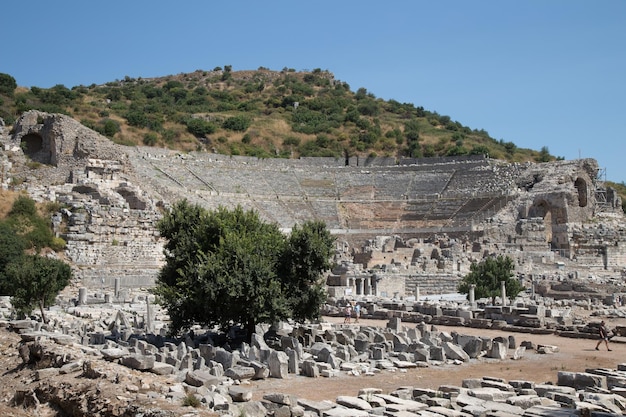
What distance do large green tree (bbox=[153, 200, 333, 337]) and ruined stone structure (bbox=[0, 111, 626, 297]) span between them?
11816 mm

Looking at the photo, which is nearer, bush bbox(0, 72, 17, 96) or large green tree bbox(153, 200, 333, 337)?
large green tree bbox(153, 200, 333, 337)

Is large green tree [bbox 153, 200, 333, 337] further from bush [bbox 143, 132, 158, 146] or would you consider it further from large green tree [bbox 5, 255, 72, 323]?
bush [bbox 143, 132, 158, 146]

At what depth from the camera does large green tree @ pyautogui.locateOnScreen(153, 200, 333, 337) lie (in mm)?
15859

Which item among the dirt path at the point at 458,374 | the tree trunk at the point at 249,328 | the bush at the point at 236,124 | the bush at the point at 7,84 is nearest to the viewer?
the dirt path at the point at 458,374

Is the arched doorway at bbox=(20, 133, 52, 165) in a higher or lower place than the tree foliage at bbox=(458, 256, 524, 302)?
higher

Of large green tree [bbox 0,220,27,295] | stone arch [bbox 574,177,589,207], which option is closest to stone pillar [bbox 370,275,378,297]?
large green tree [bbox 0,220,27,295]

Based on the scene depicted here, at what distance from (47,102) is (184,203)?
165ft

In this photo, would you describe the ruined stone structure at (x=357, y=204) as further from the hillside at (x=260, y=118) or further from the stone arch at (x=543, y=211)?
the hillside at (x=260, y=118)

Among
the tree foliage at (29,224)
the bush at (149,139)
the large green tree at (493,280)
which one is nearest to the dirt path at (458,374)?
the large green tree at (493,280)

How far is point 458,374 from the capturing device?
13250mm

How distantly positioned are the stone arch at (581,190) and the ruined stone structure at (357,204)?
0.10 m

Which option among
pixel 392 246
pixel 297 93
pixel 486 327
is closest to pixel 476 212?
pixel 392 246

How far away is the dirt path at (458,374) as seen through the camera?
11758 millimetres

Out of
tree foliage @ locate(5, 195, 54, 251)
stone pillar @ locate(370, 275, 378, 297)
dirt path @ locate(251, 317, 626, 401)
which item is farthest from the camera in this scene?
stone pillar @ locate(370, 275, 378, 297)
